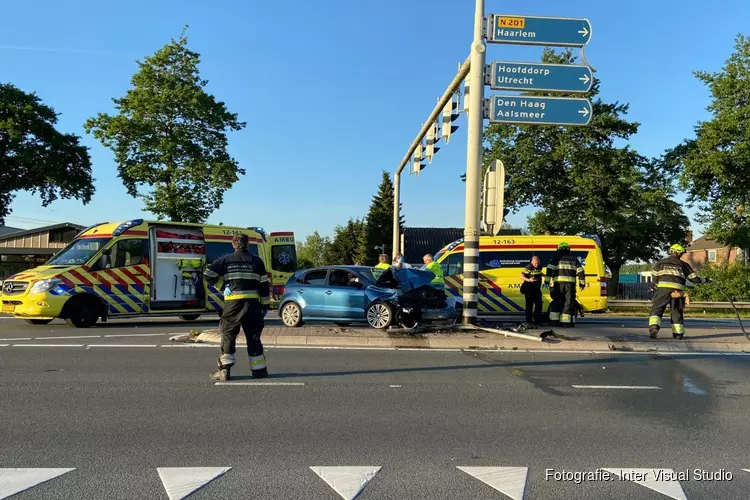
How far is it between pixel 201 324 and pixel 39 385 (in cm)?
842

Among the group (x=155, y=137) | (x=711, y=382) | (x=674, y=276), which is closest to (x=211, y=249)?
(x=674, y=276)

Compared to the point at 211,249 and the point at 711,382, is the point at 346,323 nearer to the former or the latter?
the point at 211,249

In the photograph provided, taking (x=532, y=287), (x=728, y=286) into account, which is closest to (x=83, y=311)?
(x=532, y=287)

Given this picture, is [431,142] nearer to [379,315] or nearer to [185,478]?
[379,315]

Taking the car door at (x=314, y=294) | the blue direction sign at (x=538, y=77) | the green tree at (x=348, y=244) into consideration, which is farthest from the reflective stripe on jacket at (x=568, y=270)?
the green tree at (x=348, y=244)

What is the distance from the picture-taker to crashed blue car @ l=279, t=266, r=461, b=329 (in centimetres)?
1236

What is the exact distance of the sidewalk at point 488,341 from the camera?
35.6 ft

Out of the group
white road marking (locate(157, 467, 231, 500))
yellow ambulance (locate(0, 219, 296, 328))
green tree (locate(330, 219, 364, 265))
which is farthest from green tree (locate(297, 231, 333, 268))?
white road marking (locate(157, 467, 231, 500))

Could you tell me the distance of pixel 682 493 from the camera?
4156 millimetres

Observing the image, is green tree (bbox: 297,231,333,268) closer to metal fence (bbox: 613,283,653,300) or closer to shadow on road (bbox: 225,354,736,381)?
metal fence (bbox: 613,283,653,300)

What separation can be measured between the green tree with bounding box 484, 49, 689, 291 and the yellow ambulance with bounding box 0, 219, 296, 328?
25376mm

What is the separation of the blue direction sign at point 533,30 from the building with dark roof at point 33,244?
155 feet

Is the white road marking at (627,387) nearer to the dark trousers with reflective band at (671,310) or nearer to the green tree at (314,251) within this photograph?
the dark trousers with reflective band at (671,310)

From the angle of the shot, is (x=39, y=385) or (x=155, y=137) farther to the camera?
(x=155, y=137)
